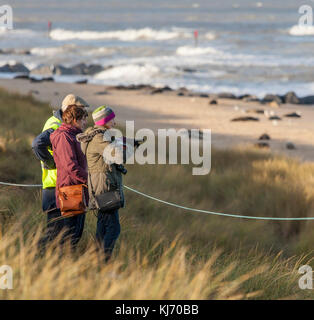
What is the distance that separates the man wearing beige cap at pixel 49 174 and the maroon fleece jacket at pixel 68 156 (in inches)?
6.7

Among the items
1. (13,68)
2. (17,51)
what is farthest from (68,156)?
(17,51)

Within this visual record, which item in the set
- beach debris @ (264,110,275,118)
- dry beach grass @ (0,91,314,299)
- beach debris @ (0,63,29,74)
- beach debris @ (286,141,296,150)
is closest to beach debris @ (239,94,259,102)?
beach debris @ (264,110,275,118)

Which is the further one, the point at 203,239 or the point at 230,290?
the point at 203,239

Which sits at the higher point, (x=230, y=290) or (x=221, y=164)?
(x=221, y=164)

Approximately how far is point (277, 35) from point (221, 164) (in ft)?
197

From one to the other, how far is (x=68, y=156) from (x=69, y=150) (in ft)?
0.16

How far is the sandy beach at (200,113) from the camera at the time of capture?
17203 millimetres

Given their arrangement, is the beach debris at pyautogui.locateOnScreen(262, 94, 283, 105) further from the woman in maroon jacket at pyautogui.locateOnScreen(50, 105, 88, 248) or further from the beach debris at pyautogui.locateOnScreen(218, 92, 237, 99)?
the woman in maroon jacket at pyautogui.locateOnScreen(50, 105, 88, 248)

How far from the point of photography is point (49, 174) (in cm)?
569

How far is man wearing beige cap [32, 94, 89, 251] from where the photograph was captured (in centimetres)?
546

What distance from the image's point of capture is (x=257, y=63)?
42.7m

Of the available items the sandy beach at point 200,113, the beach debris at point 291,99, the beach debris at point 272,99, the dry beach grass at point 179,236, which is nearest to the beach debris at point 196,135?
the sandy beach at point 200,113
